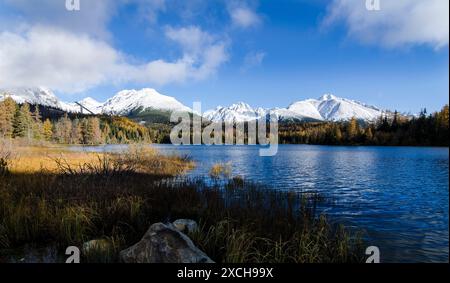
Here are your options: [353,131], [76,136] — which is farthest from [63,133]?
[353,131]

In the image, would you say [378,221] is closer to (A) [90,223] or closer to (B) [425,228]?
(B) [425,228]

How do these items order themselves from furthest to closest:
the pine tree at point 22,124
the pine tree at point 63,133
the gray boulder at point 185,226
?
the pine tree at point 63,133, the pine tree at point 22,124, the gray boulder at point 185,226

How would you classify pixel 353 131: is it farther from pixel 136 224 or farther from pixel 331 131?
pixel 136 224

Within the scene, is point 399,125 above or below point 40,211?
above

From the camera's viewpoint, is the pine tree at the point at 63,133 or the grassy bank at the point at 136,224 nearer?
the grassy bank at the point at 136,224

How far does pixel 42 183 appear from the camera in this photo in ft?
34.1

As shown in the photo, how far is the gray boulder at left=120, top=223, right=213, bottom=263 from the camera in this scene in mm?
5145

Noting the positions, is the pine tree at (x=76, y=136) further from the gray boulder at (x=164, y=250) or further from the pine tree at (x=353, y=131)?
the pine tree at (x=353, y=131)

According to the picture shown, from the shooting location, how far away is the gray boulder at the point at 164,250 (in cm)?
514

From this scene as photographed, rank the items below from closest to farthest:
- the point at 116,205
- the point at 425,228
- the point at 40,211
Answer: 1. the point at 40,211
2. the point at 116,205
3. the point at 425,228

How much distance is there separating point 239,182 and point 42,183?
12199 mm

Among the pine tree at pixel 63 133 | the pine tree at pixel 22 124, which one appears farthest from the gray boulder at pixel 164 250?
the pine tree at pixel 63 133

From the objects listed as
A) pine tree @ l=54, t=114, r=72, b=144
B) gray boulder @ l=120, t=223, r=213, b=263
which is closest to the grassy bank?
gray boulder @ l=120, t=223, r=213, b=263
